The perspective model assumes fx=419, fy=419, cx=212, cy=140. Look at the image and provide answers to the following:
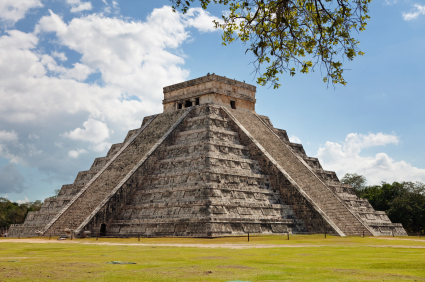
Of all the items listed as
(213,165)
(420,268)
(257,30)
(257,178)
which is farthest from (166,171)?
(420,268)

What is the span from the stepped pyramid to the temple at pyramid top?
0.08 m

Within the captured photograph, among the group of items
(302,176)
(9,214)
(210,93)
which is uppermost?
(210,93)

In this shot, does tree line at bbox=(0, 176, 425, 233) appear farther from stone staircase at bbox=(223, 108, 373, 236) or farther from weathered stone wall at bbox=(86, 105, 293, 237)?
weathered stone wall at bbox=(86, 105, 293, 237)

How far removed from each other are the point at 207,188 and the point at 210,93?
10237 millimetres

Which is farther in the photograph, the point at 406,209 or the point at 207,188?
the point at 406,209

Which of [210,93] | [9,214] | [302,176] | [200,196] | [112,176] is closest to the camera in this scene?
[200,196]

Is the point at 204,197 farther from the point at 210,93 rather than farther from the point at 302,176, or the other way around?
the point at 210,93

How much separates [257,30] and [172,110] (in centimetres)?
2126

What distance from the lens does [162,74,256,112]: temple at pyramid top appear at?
93.8 feet

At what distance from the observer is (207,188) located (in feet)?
65.3

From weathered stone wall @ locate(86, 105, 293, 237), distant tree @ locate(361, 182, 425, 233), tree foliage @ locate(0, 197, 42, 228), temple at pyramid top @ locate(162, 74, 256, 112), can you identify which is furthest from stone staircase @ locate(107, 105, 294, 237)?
tree foliage @ locate(0, 197, 42, 228)

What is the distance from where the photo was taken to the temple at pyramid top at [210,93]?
93.8 feet

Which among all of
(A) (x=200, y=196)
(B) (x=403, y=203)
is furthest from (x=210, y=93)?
(B) (x=403, y=203)

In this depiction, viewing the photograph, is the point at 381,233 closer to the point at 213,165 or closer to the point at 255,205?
the point at 255,205
